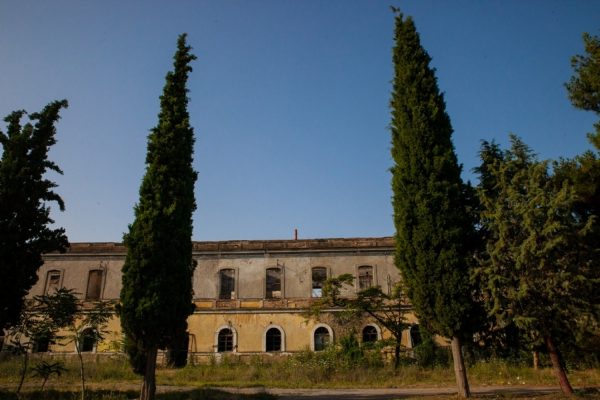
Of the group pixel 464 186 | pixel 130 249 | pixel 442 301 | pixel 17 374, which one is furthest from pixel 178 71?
pixel 17 374

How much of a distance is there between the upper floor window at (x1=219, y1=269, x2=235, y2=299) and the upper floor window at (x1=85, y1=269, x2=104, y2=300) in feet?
23.1

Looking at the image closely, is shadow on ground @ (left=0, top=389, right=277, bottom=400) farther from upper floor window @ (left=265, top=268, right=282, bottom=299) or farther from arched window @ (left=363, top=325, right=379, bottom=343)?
upper floor window @ (left=265, top=268, right=282, bottom=299)

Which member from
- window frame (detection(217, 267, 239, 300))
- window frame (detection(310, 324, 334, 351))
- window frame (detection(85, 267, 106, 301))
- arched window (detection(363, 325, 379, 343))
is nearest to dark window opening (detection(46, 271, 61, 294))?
window frame (detection(85, 267, 106, 301))

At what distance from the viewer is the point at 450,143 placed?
12.6m

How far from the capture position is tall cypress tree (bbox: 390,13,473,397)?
11.2m

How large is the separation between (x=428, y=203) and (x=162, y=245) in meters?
7.10

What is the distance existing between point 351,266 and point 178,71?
1604 cm

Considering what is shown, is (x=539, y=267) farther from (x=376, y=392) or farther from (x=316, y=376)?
(x=316, y=376)

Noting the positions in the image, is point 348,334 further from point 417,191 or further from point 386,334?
point 417,191

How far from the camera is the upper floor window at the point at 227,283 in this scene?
2573 centimetres

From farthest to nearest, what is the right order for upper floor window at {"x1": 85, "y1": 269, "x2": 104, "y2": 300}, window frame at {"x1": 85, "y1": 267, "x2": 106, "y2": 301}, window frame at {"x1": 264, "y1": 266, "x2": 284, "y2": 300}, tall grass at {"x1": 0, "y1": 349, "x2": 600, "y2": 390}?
1. upper floor window at {"x1": 85, "y1": 269, "x2": 104, "y2": 300}
2. window frame at {"x1": 85, "y1": 267, "x2": 106, "y2": 301}
3. window frame at {"x1": 264, "y1": 266, "x2": 284, "y2": 300}
4. tall grass at {"x1": 0, "y1": 349, "x2": 600, "y2": 390}

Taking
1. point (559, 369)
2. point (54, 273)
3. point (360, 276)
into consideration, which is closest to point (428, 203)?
point (559, 369)

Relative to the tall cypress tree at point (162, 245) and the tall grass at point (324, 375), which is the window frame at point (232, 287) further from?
the tall cypress tree at point (162, 245)

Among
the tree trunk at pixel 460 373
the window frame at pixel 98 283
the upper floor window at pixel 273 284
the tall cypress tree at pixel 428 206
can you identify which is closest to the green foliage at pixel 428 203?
the tall cypress tree at pixel 428 206
